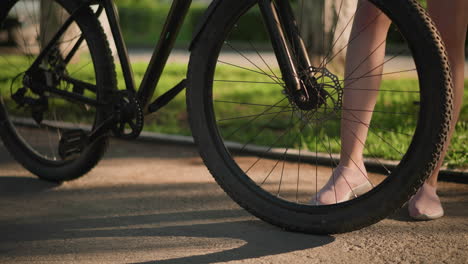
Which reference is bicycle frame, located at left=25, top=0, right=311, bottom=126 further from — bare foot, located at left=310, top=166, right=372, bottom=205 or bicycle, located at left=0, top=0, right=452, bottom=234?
bare foot, located at left=310, top=166, right=372, bottom=205

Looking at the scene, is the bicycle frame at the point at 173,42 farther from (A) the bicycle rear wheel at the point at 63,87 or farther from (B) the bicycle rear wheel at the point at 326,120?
(A) the bicycle rear wheel at the point at 63,87

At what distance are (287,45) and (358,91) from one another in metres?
0.50

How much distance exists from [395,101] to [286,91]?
3.31 meters

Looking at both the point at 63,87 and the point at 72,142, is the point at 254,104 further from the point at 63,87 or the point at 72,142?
the point at 63,87

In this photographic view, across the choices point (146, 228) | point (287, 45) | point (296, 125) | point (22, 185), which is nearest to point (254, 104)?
point (287, 45)

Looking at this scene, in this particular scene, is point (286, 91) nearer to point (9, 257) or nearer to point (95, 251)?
point (95, 251)

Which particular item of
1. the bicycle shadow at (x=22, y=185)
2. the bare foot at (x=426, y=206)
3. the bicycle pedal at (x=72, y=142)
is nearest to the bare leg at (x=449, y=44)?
the bare foot at (x=426, y=206)

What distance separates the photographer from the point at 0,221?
301 cm

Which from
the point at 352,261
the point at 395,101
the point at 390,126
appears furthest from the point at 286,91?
the point at 395,101

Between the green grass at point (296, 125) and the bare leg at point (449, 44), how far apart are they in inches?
10.9

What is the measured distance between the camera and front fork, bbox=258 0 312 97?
106 inches

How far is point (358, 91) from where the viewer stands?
10.1ft

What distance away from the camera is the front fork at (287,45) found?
2.70 metres

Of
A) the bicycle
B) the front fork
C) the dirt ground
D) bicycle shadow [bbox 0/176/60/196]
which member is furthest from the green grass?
bicycle shadow [bbox 0/176/60/196]
